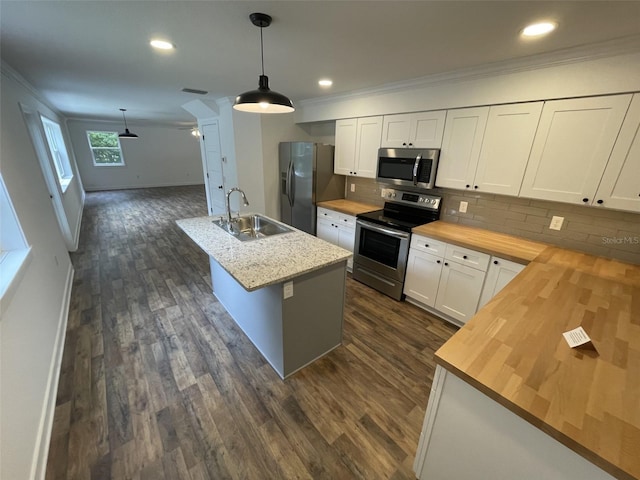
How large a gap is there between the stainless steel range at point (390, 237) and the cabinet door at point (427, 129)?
606 millimetres

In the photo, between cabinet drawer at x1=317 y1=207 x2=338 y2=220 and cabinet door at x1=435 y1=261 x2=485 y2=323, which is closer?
cabinet door at x1=435 y1=261 x2=485 y2=323

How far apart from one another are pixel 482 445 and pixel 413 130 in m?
2.84

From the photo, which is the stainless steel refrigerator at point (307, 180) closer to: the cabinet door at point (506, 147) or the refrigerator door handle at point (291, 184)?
the refrigerator door handle at point (291, 184)

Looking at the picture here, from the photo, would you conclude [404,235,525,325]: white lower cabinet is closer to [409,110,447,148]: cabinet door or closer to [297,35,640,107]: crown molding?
[409,110,447,148]: cabinet door

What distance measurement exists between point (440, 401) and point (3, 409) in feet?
6.58

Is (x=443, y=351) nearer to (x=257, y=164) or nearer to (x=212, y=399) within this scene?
(x=212, y=399)

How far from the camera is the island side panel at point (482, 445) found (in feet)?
2.79

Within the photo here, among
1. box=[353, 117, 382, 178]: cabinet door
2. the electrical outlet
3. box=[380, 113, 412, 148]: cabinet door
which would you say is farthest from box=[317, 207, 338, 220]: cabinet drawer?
the electrical outlet

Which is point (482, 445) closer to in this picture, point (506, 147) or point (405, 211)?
point (506, 147)

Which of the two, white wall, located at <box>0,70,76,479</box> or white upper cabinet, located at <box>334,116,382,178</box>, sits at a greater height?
white upper cabinet, located at <box>334,116,382,178</box>

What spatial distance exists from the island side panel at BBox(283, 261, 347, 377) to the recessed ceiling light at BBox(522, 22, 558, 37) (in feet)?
6.31

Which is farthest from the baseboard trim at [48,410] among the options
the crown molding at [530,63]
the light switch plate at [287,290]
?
the crown molding at [530,63]

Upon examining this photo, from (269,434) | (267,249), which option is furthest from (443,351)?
(267,249)

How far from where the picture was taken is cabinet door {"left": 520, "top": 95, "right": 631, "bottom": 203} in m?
1.83
